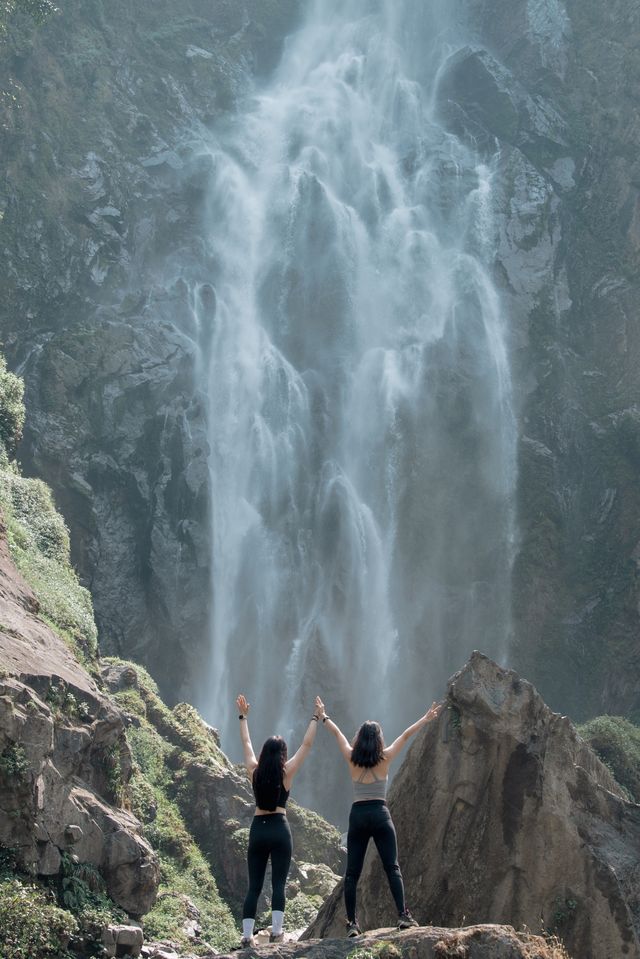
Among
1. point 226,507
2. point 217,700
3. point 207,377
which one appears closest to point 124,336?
point 207,377

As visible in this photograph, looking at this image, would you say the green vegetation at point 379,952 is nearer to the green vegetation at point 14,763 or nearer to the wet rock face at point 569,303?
the green vegetation at point 14,763

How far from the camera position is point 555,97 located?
46406 millimetres

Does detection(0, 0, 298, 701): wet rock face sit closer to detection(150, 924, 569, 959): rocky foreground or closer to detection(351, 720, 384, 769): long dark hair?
detection(351, 720, 384, 769): long dark hair

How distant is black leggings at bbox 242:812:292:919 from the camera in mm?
7578

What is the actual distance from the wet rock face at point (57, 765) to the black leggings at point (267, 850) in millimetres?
2708

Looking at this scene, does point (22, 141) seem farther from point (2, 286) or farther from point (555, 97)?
point (555, 97)

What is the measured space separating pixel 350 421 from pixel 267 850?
2936 centimetres

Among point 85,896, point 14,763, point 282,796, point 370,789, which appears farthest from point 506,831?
point 14,763

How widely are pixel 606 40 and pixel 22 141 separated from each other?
27668 millimetres

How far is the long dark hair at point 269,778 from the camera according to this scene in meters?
7.62

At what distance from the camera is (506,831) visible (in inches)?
416

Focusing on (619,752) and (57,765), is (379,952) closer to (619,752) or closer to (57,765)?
(57,765)

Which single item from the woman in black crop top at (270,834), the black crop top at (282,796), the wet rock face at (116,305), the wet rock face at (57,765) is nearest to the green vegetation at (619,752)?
the wet rock face at (57,765)

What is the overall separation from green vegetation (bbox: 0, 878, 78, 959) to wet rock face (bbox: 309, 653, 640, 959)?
101 inches
